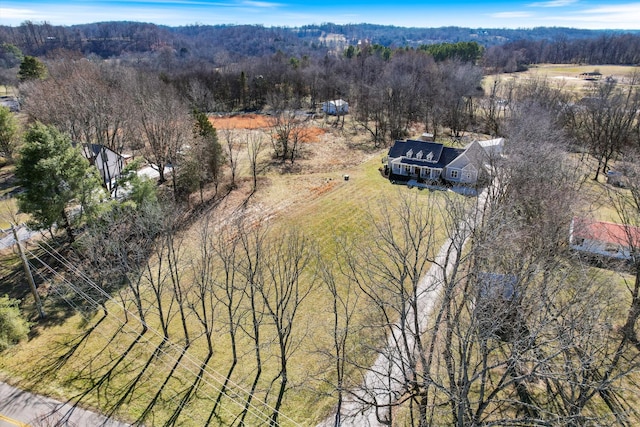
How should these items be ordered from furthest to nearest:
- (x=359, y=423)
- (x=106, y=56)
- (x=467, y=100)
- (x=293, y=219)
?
(x=106, y=56), (x=467, y=100), (x=293, y=219), (x=359, y=423)

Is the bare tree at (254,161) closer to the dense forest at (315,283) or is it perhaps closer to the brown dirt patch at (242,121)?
the dense forest at (315,283)

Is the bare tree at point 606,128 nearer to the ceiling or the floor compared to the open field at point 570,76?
nearer to the floor

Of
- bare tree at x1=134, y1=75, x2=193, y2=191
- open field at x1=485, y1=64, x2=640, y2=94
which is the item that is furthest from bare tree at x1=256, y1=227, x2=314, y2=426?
open field at x1=485, y1=64, x2=640, y2=94

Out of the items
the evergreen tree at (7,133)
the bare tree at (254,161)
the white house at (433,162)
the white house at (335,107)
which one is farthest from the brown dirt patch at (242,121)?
the white house at (433,162)

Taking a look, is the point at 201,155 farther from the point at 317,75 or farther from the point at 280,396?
the point at 317,75

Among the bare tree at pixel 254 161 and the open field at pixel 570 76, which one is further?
the open field at pixel 570 76

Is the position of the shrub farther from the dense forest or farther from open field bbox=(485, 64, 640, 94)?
open field bbox=(485, 64, 640, 94)

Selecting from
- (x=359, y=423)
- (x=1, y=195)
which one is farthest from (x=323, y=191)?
(x=1, y=195)
